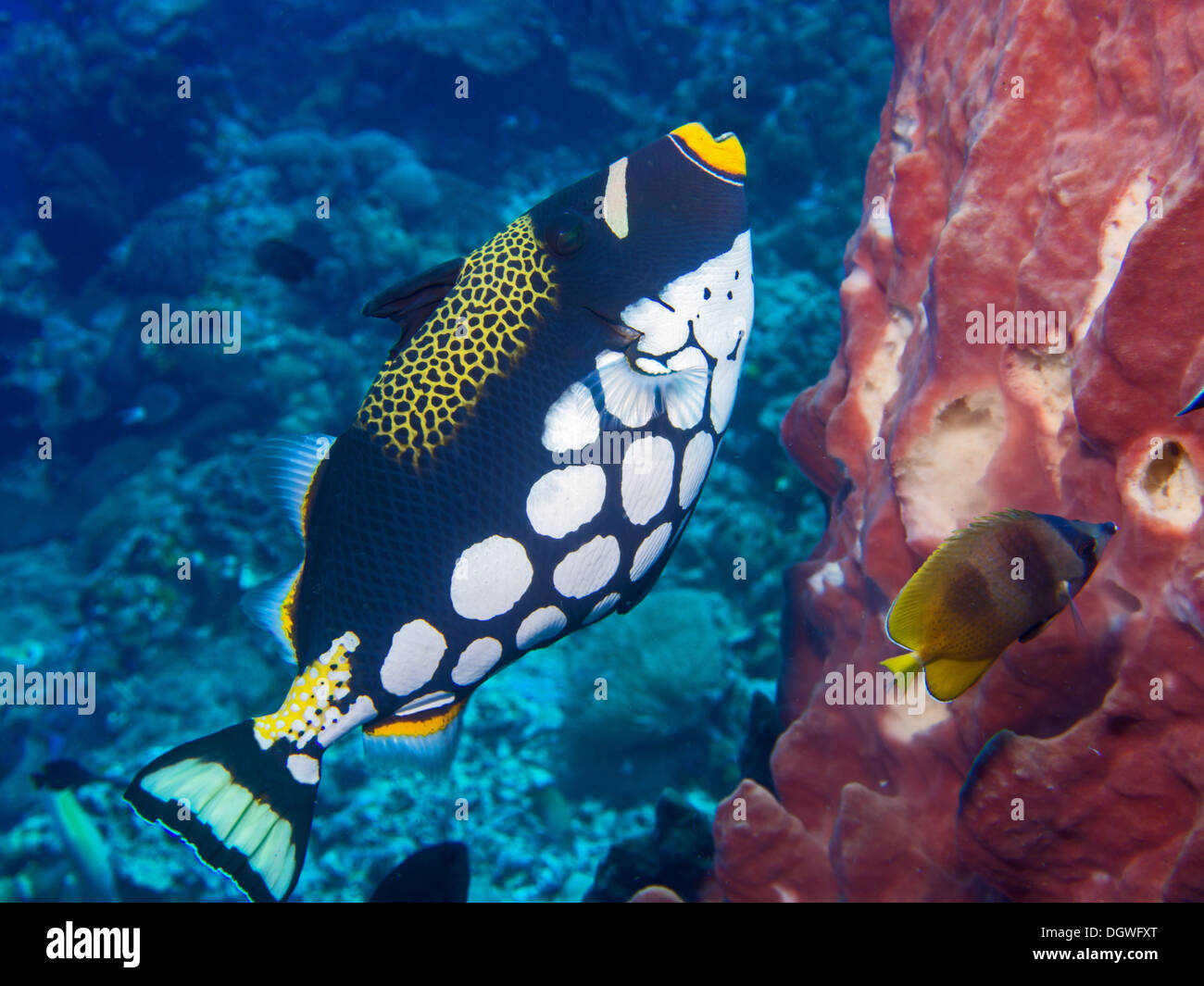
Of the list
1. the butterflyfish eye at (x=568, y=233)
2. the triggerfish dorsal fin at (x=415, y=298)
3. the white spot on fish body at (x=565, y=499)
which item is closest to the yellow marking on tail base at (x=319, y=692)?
the white spot on fish body at (x=565, y=499)

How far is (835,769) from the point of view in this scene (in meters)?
3.02

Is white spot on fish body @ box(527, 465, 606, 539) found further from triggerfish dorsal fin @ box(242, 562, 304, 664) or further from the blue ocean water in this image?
the blue ocean water

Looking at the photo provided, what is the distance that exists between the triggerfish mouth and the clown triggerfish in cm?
82

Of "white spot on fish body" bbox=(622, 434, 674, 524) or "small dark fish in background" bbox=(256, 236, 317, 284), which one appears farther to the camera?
"small dark fish in background" bbox=(256, 236, 317, 284)

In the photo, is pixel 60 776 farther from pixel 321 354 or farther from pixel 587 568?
pixel 587 568

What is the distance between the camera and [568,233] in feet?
6.34

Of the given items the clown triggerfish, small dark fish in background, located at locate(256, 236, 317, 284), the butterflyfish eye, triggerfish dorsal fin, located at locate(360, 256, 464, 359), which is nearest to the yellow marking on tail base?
triggerfish dorsal fin, located at locate(360, 256, 464, 359)

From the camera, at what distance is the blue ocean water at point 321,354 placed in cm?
609

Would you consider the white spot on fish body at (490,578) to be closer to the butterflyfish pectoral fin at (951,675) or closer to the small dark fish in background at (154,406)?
the butterflyfish pectoral fin at (951,675)

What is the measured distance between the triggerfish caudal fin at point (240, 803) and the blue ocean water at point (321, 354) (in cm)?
256

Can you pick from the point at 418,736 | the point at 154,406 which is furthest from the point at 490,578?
the point at 154,406

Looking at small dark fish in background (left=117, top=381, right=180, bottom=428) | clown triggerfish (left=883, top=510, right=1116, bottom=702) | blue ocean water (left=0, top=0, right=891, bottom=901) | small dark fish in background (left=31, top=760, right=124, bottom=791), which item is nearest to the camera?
clown triggerfish (left=883, top=510, right=1116, bottom=702)

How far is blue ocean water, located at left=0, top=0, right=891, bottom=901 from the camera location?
609 centimetres

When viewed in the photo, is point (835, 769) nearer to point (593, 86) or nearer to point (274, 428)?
point (274, 428)
